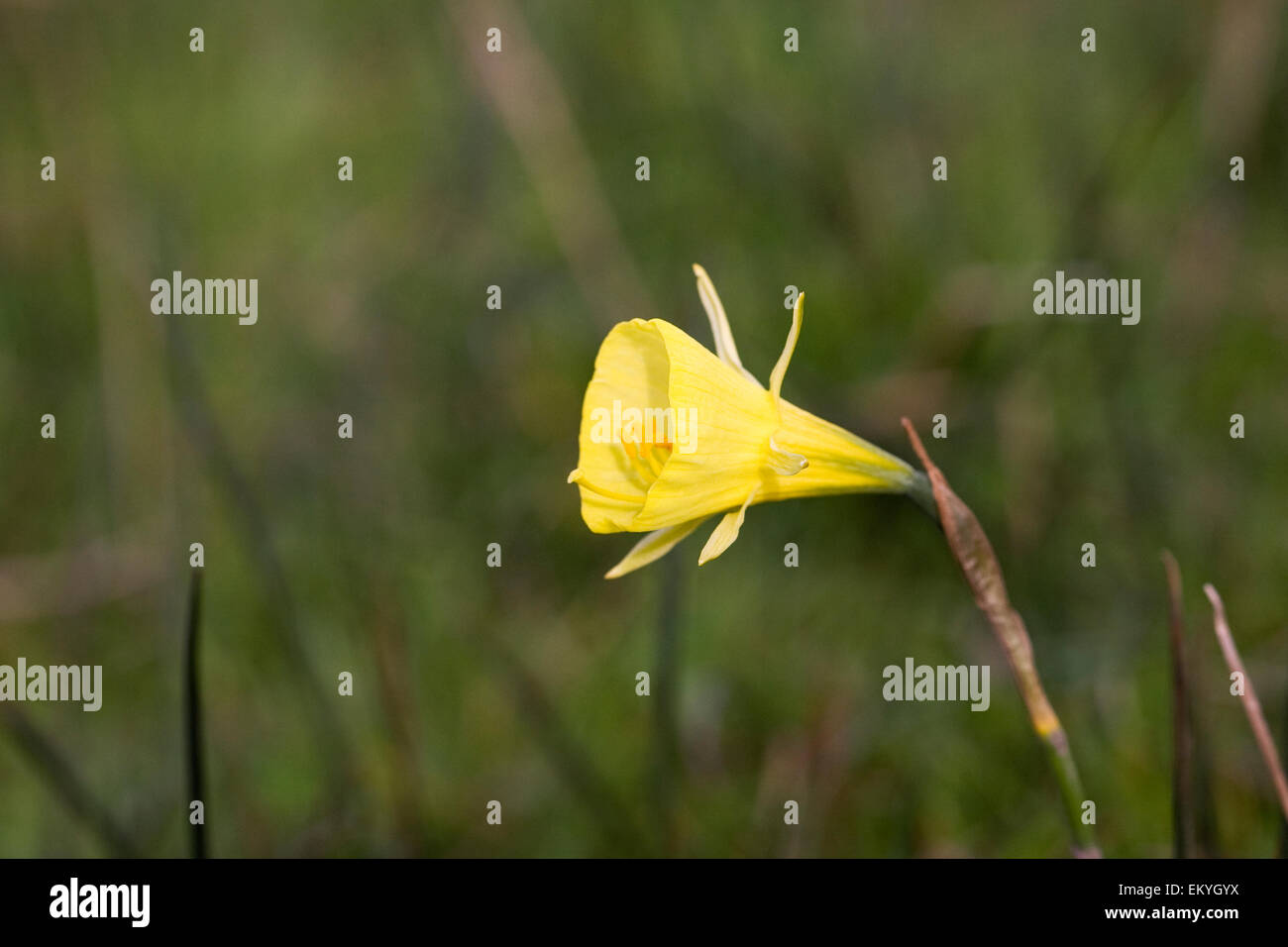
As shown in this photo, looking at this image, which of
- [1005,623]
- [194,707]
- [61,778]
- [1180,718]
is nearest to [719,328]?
[1005,623]

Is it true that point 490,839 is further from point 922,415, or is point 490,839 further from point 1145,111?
point 1145,111

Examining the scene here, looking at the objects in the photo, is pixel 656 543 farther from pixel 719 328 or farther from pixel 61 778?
pixel 61 778

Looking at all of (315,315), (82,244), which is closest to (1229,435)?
(315,315)

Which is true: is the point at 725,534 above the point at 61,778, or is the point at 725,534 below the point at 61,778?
above

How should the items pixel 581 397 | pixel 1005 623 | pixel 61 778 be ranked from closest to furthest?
pixel 1005 623 < pixel 61 778 < pixel 581 397

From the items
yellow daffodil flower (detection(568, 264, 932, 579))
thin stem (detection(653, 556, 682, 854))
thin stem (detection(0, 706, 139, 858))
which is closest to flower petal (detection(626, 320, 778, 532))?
yellow daffodil flower (detection(568, 264, 932, 579))

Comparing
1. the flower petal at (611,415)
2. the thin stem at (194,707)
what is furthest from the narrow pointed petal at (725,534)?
the thin stem at (194,707)

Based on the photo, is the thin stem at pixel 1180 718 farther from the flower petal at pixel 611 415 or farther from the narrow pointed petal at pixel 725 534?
the flower petal at pixel 611 415
